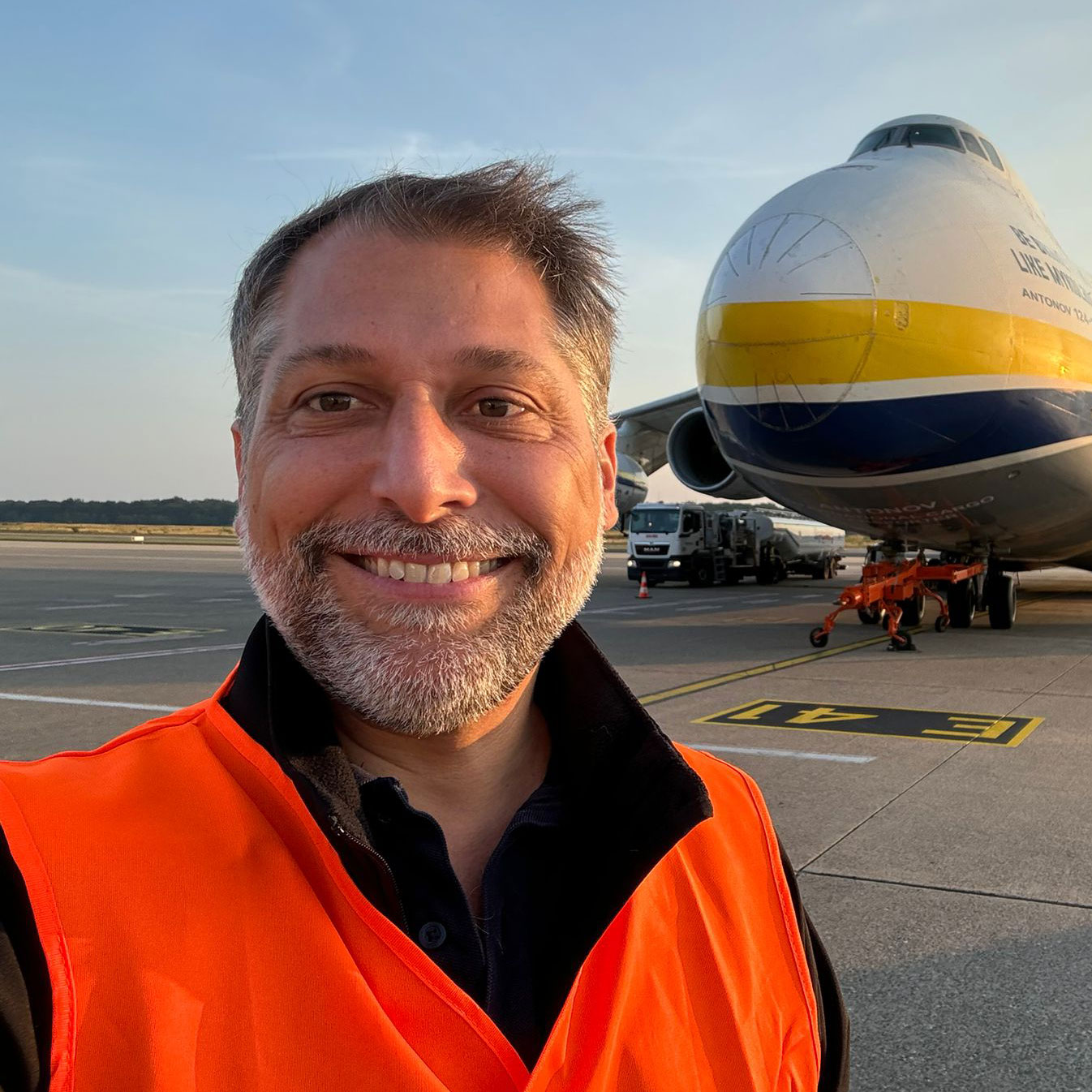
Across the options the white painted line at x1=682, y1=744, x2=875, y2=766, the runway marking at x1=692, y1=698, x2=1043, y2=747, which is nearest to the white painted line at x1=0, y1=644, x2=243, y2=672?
the runway marking at x1=692, y1=698, x2=1043, y2=747

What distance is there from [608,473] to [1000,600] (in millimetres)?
14065

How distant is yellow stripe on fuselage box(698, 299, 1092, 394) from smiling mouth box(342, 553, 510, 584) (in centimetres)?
808

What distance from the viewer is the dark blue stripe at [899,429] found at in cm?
938

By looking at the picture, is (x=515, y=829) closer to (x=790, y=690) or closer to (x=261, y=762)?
(x=261, y=762)

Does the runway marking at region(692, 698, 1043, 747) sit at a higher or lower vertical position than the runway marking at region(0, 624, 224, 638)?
lower

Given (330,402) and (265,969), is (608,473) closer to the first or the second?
(330,402)

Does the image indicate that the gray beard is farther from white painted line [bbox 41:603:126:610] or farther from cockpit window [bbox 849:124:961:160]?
white painted line [bbox 41:603:126:610]

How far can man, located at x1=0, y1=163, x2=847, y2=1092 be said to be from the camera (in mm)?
1150

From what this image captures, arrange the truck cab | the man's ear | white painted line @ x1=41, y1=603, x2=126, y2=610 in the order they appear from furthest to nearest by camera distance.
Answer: the truck cab, white painted line @ x1=41, y1=603, x2=126, y2=610, the man's ear

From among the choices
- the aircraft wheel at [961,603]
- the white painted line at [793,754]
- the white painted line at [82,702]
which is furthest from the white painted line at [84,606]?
the aircraft wheel at [961,603]

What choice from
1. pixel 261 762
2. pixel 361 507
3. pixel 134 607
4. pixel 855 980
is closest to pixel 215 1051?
pixel 261 762

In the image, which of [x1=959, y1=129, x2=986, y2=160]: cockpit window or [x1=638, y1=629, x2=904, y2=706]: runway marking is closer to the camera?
[x1=638, y1=629, x2=904, y2=706]: runway marking

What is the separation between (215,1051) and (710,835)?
0.78 metres

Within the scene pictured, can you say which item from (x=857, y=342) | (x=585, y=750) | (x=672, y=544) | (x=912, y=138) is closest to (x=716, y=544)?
(x=672, y=544)
